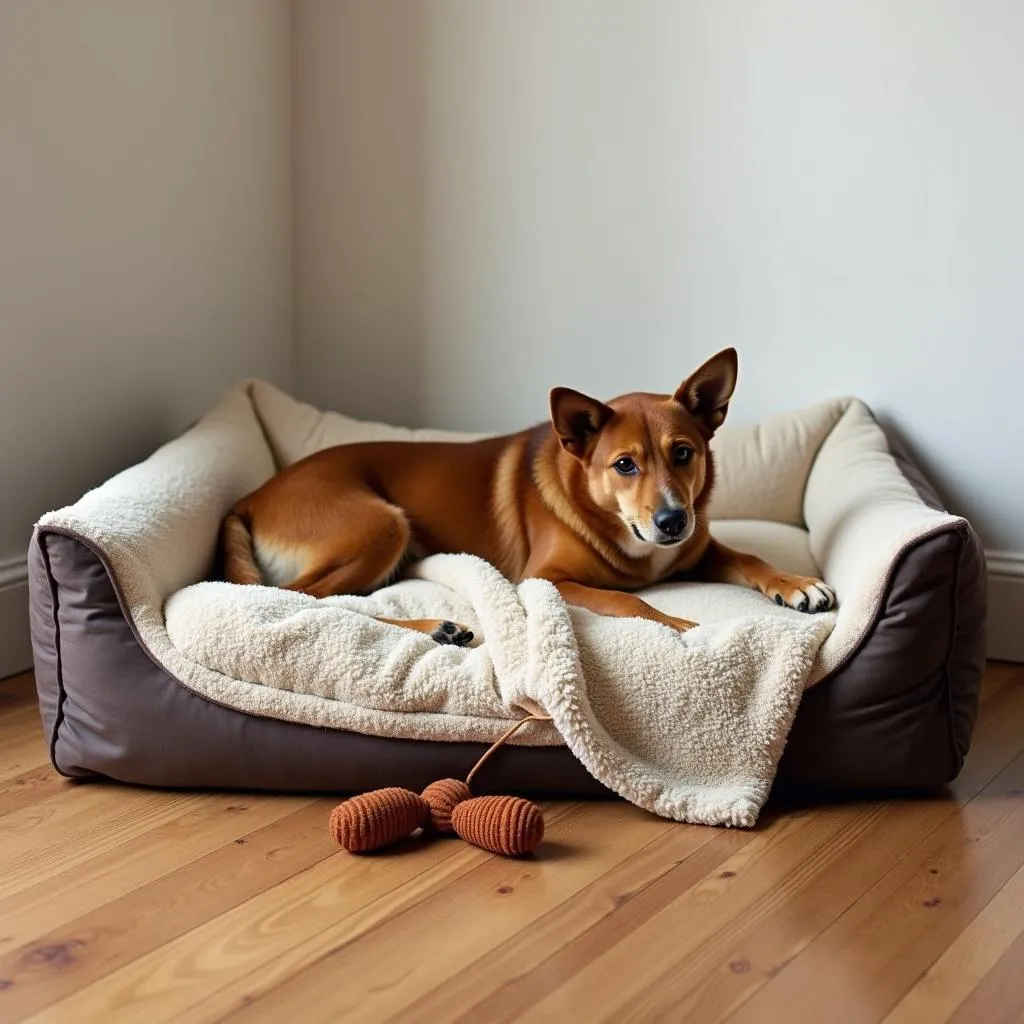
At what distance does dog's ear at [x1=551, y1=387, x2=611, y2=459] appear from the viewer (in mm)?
2455

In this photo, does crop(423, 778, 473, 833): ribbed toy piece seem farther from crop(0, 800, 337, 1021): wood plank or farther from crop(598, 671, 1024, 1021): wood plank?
crop(598, 671, 1024, 1021): wood plank

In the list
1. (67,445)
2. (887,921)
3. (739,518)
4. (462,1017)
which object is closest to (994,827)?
(887,921)

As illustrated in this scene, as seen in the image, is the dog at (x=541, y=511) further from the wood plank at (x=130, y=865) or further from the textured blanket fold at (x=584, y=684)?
the wood plank at (x=130, y=865)

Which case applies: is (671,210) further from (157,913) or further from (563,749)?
(157,913)

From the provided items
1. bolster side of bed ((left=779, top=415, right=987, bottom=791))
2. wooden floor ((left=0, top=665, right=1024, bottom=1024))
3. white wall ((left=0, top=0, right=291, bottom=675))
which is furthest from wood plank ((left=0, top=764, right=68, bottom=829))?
bolster side of bed ((left=779, top=415, right=987, bottom=791))

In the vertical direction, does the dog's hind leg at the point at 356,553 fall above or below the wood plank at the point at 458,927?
above

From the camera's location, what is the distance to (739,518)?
3141 mm

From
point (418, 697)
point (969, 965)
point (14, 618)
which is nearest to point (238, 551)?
point (14, 618)

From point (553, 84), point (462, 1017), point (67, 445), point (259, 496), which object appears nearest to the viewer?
point (462, 1017)

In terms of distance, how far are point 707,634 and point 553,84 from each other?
69.7 inches

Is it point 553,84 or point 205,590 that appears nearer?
point 205,590

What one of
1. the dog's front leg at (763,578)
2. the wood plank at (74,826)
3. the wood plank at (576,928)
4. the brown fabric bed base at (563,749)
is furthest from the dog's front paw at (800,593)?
the wood plank at (74,826)

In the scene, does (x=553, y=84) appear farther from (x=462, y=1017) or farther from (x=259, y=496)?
(x=462, y=1017)

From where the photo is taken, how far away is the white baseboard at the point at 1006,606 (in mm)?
2977
